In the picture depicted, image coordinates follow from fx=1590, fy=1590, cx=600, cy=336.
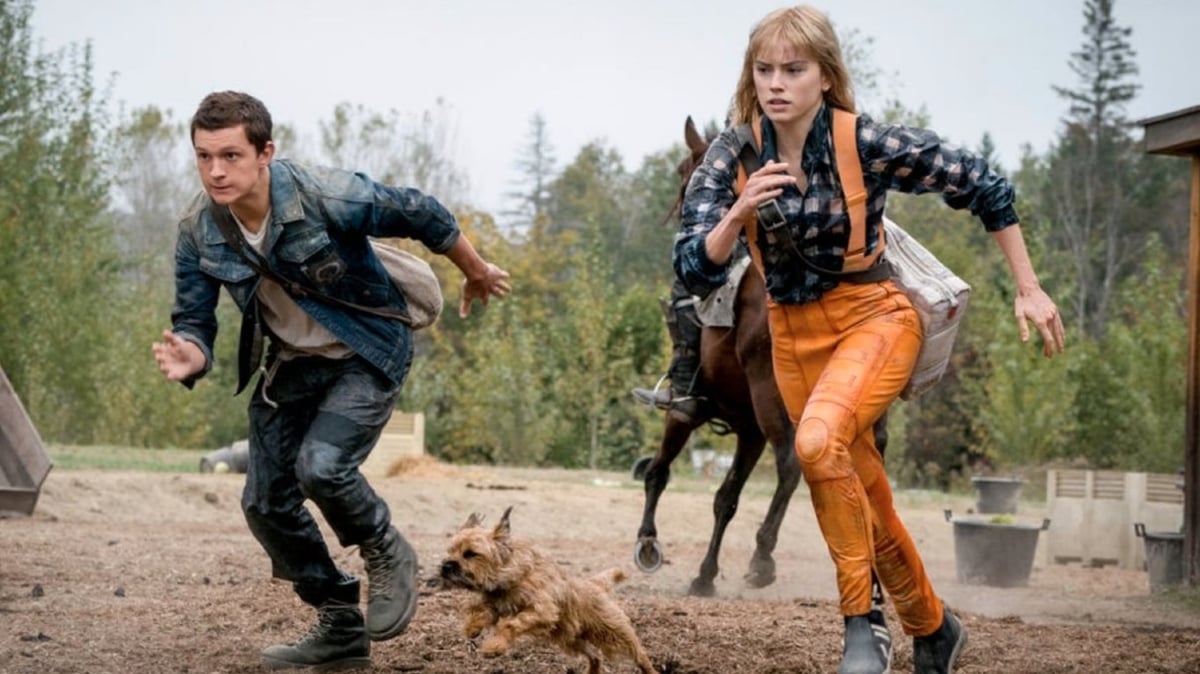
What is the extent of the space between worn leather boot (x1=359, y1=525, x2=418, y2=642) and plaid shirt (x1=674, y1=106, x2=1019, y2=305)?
159cm

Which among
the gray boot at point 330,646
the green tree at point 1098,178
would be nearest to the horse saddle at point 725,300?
the gray boot at point 330,646

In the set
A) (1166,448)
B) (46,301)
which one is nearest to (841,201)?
(1166,448)

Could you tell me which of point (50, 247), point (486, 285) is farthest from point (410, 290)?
point (50, 247)

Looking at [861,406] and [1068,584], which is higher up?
[861,406]

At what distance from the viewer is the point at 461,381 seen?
31.2 metres

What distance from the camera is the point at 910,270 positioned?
5297 millimetres

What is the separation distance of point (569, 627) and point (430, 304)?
1.36 metres

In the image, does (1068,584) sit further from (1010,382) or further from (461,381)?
(461,381)

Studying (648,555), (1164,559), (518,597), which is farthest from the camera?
(1164,559)

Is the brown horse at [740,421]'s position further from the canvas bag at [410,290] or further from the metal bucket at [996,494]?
the metal bucket at [996,494]

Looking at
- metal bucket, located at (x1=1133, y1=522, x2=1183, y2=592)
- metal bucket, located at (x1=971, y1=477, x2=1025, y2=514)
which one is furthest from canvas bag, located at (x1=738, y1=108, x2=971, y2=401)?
metal bucket, located at (x1=971, y1=477, x2=1025, y2=514)

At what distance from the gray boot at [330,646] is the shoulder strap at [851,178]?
2.37 metres

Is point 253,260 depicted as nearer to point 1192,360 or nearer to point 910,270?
point 910,270

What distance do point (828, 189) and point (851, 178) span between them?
79mm
